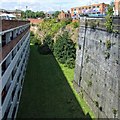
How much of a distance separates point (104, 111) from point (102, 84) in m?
1.97

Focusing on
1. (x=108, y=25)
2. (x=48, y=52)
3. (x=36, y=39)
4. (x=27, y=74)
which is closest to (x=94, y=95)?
(x=108, y=25)

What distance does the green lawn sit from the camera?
18703mm

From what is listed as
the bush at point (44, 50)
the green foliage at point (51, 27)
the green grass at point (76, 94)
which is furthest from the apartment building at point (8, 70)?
the green foliage at point (51, 27)

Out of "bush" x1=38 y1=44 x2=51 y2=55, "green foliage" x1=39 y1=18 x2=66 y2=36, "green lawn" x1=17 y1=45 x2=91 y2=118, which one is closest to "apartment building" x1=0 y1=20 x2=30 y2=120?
"green lawn" x1=17 y1=45 x2=91 y2=118

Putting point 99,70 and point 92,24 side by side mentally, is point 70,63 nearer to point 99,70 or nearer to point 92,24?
point 92,24

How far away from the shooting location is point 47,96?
22125 mm

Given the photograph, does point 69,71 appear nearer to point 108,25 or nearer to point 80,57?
point 80,57

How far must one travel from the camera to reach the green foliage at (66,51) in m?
34.5

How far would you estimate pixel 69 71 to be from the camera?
31.9 metres

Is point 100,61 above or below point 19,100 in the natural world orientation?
above

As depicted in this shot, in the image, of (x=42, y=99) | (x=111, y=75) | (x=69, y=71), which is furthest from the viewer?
(x=69, y=71)

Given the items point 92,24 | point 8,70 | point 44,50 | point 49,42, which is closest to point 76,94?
point 92,24

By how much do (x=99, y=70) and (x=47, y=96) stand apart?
572 centimetres

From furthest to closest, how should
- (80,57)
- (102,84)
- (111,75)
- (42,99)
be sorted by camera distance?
(80,57) → (42,99) → (102,84) → (111,75)
